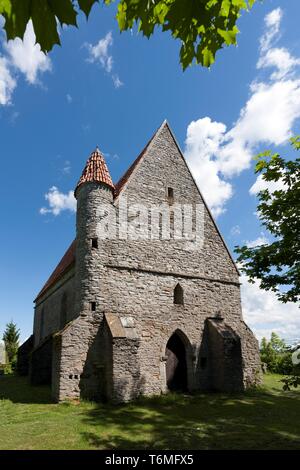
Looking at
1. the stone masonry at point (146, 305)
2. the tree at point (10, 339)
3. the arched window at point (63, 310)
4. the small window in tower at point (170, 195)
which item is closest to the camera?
the stone masonry at point (146, 305)

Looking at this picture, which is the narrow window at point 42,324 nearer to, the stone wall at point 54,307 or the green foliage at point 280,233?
the stone wall at point 54,307

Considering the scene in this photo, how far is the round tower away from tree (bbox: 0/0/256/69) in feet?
36.6

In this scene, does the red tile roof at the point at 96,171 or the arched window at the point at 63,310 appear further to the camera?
the arched window at the point at 63,310

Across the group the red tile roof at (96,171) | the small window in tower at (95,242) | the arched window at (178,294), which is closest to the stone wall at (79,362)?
the small window in tower at (95,242)

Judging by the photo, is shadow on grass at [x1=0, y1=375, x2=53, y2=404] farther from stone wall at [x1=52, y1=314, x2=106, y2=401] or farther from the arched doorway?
the arched doorway

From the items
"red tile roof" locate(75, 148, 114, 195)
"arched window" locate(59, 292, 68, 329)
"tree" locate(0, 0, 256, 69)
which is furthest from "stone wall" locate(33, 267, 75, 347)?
"tree" locate(0, 0, 256, 69)

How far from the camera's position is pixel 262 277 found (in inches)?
328

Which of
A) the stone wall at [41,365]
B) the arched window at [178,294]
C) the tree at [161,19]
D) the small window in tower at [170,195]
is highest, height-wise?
the small window in tower at [170,195]

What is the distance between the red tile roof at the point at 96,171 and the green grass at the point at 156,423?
9.18 m

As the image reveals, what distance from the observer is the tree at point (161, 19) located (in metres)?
1.84

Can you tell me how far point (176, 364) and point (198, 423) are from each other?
17.3 feet

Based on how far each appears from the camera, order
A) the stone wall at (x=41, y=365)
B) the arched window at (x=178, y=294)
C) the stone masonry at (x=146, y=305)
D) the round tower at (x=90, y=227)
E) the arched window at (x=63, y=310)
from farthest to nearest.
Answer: the arched window at (x=63, y=310), the stone wall at (x=41, y=365), the arched window at (x=178, y=294), the round tower at (x=90, y=227), the stone masonry at (x=146, y=305)
